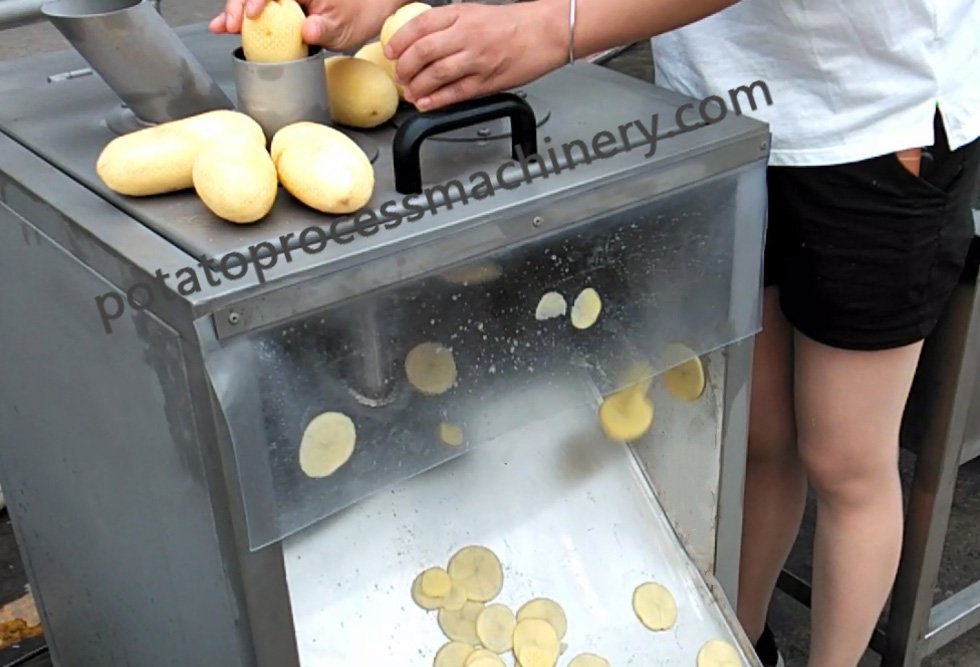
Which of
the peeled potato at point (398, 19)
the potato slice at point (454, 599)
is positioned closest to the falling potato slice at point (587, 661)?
the potato slice at point (454, 599)

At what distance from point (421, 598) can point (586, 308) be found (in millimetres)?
323

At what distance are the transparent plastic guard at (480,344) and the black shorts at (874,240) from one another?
5.3 inches

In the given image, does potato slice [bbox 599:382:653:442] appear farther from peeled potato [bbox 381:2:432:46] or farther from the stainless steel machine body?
peeled potato [bbox 381:2:432:46]

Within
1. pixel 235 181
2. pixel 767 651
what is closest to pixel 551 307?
pixel 235 181

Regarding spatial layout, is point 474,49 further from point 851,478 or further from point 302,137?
point 851,478

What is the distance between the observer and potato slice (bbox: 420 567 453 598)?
39.5 inches

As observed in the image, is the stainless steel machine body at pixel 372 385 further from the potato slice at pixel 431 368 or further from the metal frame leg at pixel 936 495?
the metal frame leg at pixel 936 495

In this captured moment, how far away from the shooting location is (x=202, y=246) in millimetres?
721

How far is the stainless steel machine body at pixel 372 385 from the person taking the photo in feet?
2.42

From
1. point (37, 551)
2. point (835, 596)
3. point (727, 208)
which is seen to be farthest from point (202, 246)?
point (835, 596)

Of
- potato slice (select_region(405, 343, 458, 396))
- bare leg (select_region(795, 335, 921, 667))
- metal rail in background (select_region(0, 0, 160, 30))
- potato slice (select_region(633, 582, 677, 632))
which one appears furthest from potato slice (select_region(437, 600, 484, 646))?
metal rail in background (select_region(0, 0, 160, 30))

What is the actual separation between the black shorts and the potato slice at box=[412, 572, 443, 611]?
47 cm

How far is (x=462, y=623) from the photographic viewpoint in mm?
1016

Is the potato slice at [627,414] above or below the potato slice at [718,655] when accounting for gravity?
above
